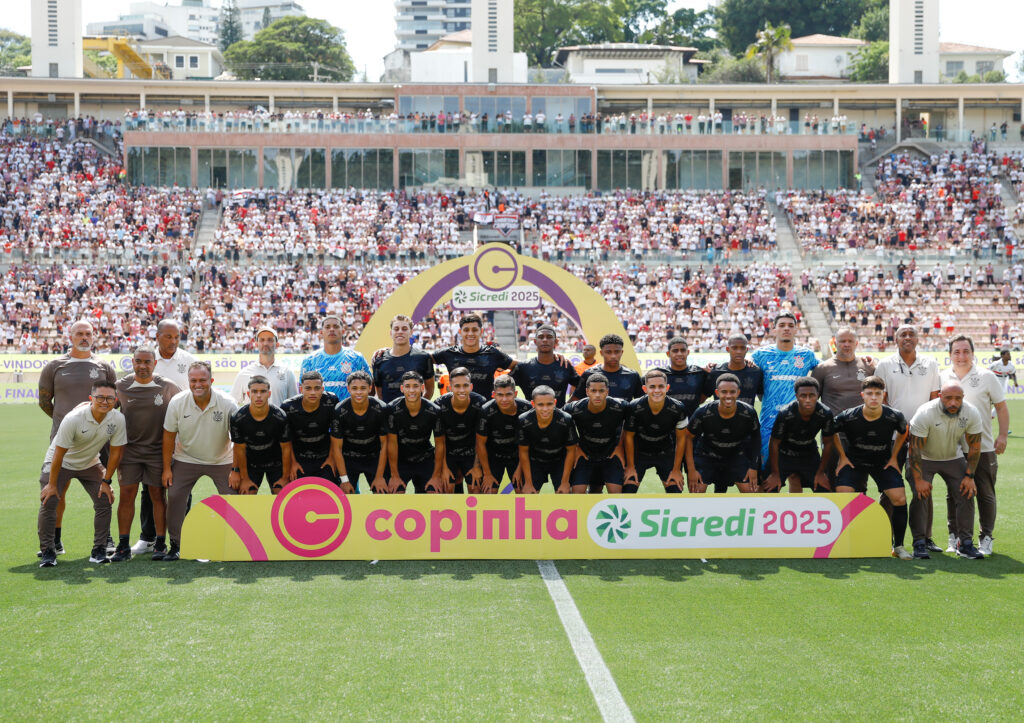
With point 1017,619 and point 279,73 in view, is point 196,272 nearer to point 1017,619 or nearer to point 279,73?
point 1017,619

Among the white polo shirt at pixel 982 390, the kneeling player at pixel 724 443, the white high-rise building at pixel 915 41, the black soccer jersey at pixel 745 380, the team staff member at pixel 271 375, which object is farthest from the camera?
the white high-rise building at pixel 915 41

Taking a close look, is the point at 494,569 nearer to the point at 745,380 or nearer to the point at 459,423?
the point at 459,423

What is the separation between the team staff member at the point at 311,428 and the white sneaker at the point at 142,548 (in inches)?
55.2

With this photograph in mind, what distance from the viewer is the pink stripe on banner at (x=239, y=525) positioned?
8.49 m

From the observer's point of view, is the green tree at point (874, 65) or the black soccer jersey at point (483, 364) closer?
the black soccer jersey at point (483, 364)

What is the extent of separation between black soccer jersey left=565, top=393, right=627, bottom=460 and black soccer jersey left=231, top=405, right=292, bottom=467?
249 cm

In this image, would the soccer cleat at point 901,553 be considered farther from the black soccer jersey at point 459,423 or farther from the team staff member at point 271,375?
the team staff member at point 271,375

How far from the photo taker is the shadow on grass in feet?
26.4

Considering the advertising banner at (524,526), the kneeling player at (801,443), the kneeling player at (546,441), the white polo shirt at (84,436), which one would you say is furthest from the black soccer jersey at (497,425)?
the white polo shirt at (84,436)

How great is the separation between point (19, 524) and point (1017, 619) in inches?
345

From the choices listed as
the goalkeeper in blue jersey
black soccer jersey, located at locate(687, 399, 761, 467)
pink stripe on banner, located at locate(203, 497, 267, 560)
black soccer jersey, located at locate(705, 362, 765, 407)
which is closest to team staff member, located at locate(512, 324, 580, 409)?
black soccer jersey, located at locate(705, 362, 765, 407)

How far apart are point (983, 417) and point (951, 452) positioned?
1.52 ft

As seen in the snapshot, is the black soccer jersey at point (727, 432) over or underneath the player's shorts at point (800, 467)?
over

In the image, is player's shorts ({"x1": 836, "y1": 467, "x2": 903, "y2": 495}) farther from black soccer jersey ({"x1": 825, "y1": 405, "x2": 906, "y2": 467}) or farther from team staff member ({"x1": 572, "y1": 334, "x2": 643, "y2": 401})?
team staff member ({"x1": 572, "y1": 334, "x2": 643, "y2": 401})
